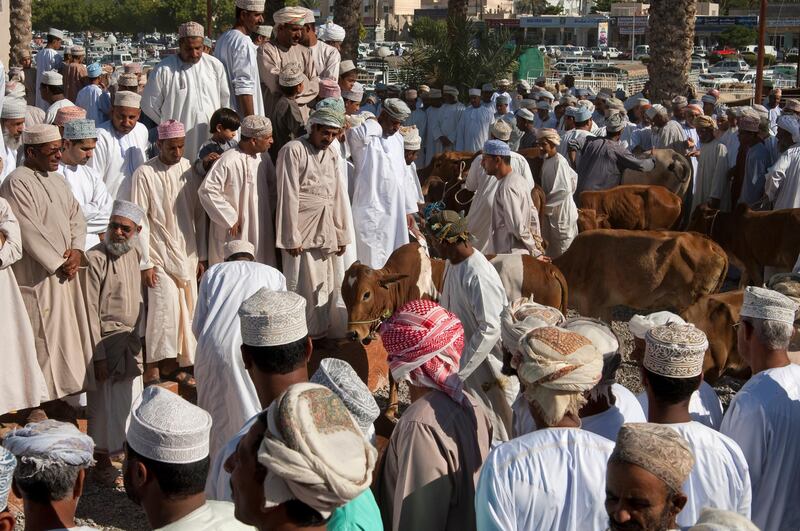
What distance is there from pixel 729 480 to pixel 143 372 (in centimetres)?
469

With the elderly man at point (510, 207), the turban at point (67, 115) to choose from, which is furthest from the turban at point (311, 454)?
the turban at point (67, 115)

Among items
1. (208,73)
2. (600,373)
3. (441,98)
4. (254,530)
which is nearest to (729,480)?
(600,373)

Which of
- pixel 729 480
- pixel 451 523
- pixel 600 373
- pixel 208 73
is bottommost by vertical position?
pixel 451 523

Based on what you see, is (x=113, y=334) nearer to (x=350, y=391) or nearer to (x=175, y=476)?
(x=350, y=391)

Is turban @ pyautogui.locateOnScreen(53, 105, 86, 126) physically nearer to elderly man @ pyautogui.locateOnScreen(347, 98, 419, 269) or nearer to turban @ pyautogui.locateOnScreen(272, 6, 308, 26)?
turban @ pyautogui.locateOnScreen(272, 6, 308, 26)

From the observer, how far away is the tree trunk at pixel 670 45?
1912 centimetres

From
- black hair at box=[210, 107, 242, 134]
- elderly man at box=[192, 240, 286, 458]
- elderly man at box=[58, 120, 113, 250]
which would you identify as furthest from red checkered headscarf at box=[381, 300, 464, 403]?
black hair at box=[210, 107, 242, 134]

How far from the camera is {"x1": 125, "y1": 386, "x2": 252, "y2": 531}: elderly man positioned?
10.5 feet

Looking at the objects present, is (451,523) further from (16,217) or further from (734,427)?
(16,217)

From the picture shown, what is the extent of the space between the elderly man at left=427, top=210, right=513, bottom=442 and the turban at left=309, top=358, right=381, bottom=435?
2241 mm

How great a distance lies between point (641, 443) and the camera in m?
3.04

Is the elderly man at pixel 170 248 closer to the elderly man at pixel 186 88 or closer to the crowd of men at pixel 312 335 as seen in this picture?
the crowd of men at pixel 312 335

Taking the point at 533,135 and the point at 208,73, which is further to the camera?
the point at 533,135

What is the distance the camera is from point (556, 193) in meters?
11.0
